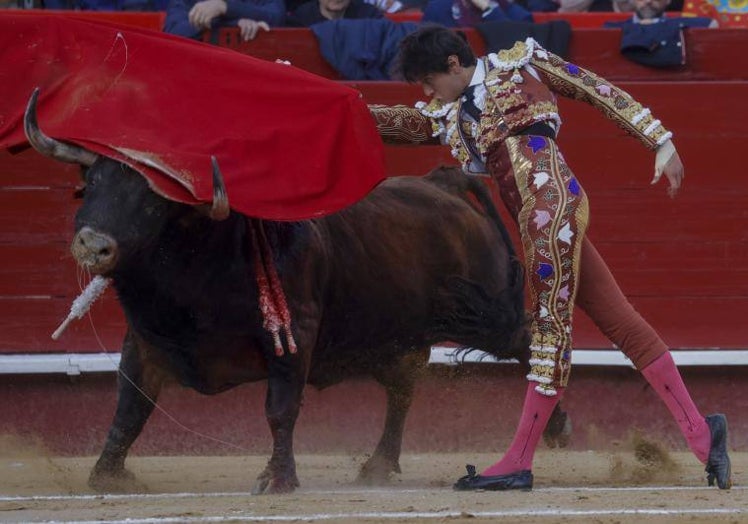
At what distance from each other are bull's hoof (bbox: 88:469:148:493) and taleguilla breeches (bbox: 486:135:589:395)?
1208 millimetres

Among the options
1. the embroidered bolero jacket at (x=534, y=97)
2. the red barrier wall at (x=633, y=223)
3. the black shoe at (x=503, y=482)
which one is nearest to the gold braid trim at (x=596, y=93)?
the embroidered bolero jacket at (x=534, y=97)

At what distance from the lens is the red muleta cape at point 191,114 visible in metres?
4.10

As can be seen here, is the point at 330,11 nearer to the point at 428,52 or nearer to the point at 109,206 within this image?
the point at 428,52

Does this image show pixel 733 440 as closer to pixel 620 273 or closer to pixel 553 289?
pixel 620 273

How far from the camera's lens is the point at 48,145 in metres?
4.08

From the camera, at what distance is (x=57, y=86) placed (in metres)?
4.26

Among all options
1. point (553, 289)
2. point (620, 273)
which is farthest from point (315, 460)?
point (553, 289)

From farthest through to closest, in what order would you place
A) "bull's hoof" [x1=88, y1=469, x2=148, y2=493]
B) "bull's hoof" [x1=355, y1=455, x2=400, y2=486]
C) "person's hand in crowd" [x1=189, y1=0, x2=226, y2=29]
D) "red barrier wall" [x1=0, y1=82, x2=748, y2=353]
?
"red barrier wall" [x1=0, y1=82, x2=748, y2=353] < "person's hand in crowd" [x1=189, y1=0, x2=226, y2=29] < "bull's hoof" [x1=355, y1=455, x2=400, y2=486] < "bull's hoof" [x1=88, y1=469, x2=148, y2=493]

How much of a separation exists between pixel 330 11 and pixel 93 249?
2.49 m

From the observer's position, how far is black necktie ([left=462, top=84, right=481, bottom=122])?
4.50m

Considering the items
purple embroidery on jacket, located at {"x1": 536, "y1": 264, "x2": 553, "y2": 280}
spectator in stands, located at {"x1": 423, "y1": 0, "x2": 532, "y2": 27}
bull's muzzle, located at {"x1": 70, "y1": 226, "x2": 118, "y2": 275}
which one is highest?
bull's muzzle, located at {"x1": 70, "y1": 226, "x2": 118, "y2": 275}

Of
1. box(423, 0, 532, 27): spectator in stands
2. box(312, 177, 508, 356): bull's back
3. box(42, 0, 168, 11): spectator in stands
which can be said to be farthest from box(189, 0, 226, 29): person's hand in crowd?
box(312, 177, 508, 356): bull's back

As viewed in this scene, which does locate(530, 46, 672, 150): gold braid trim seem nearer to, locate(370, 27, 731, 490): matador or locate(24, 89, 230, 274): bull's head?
locate(370, 27, 731, 490): matador

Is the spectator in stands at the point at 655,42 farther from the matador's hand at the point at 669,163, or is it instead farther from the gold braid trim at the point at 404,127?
the matador's hand at the point at 669,163
